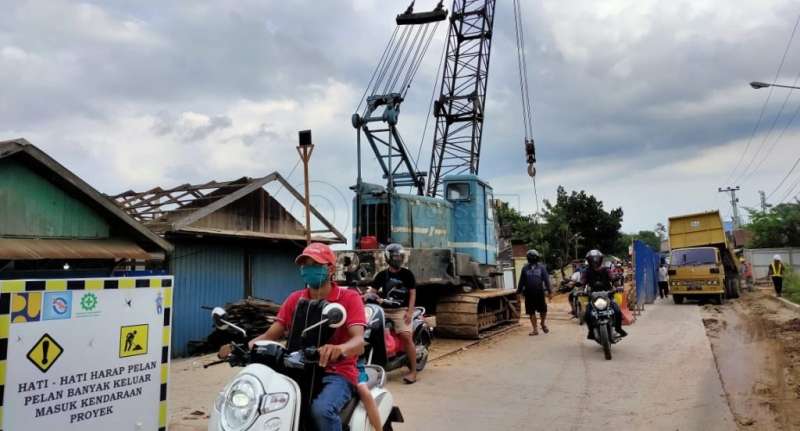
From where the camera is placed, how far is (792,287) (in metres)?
19.5

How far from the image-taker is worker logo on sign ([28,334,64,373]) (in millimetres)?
3533

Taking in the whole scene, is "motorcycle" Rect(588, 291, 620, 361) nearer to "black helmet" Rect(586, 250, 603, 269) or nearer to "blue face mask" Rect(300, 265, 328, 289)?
"black helmet" Rect(586, 250, 603, 269)

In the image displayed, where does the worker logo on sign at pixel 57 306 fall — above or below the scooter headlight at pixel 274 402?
above

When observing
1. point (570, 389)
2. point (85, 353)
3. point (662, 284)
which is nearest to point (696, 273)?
point (662, 284)

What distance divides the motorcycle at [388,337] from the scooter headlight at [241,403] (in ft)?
6.50

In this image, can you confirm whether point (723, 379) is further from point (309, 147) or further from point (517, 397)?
point (309, 147)

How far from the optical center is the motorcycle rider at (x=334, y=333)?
120 inches

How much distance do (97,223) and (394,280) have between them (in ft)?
16.1

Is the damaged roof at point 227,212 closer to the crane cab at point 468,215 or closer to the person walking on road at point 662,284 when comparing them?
the crane cab at point 468,215

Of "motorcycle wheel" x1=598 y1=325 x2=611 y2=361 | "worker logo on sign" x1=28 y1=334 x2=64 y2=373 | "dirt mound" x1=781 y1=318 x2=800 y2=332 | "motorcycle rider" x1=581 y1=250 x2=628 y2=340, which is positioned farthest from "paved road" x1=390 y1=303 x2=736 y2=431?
"worker logo on sign" x1=28 y1=334 x2=64 y2=373

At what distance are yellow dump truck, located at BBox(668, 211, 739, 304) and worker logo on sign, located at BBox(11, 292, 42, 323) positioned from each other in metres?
20.3

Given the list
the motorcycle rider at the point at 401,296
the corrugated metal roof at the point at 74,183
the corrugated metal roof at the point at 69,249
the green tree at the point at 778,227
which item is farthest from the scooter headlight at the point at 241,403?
the green tree at the point at 778,227

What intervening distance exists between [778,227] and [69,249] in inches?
1634

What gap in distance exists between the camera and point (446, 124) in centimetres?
2864
